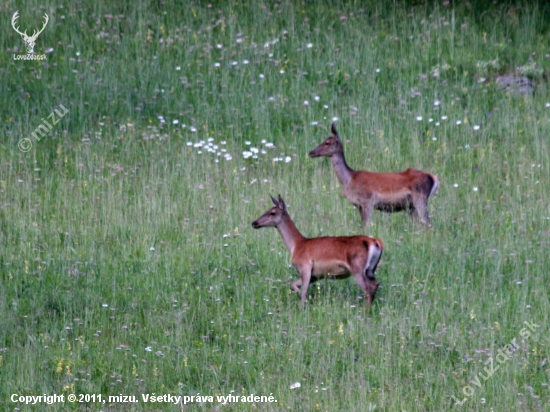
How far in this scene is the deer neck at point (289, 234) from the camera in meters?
10.2

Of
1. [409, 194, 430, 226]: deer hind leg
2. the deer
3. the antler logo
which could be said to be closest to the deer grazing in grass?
[409, 194, 430, 226]: deer hind leg

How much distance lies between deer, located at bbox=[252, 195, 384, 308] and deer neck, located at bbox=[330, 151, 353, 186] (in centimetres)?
245

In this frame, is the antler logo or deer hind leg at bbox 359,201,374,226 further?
the antler logo

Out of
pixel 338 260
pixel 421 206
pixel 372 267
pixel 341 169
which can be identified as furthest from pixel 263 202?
pixel 372 267

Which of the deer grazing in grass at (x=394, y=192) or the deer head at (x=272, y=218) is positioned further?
the deer grazing in grass at (x=394, y=192)

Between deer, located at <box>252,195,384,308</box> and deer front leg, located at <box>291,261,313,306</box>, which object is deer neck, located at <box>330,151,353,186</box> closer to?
deer, located at <box>252,195,384,308</box>

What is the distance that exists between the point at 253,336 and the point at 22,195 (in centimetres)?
486

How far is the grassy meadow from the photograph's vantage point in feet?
27.4

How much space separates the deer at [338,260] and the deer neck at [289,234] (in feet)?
0.22

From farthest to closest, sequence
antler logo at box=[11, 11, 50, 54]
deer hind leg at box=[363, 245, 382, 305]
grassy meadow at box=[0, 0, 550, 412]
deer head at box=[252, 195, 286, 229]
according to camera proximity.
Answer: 1. antler logo at box=[11, 11, 50, 54]
2. deer head at box=[252, 195, 286, 229]
3. deer hind leg at box=[363, 245, 382, 305]
4. grassy meadow at box=[0, 0, 550, 412]

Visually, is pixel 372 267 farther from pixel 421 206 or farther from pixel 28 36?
pixel 28 36

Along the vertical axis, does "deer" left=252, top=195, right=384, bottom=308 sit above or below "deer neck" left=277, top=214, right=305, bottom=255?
below

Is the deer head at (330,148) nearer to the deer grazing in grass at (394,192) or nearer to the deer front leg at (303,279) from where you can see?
the deer grazing in grass at (394,192)

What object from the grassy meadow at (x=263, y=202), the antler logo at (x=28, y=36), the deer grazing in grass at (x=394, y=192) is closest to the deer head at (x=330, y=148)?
the grassy meadow at (x=263, y=202)
